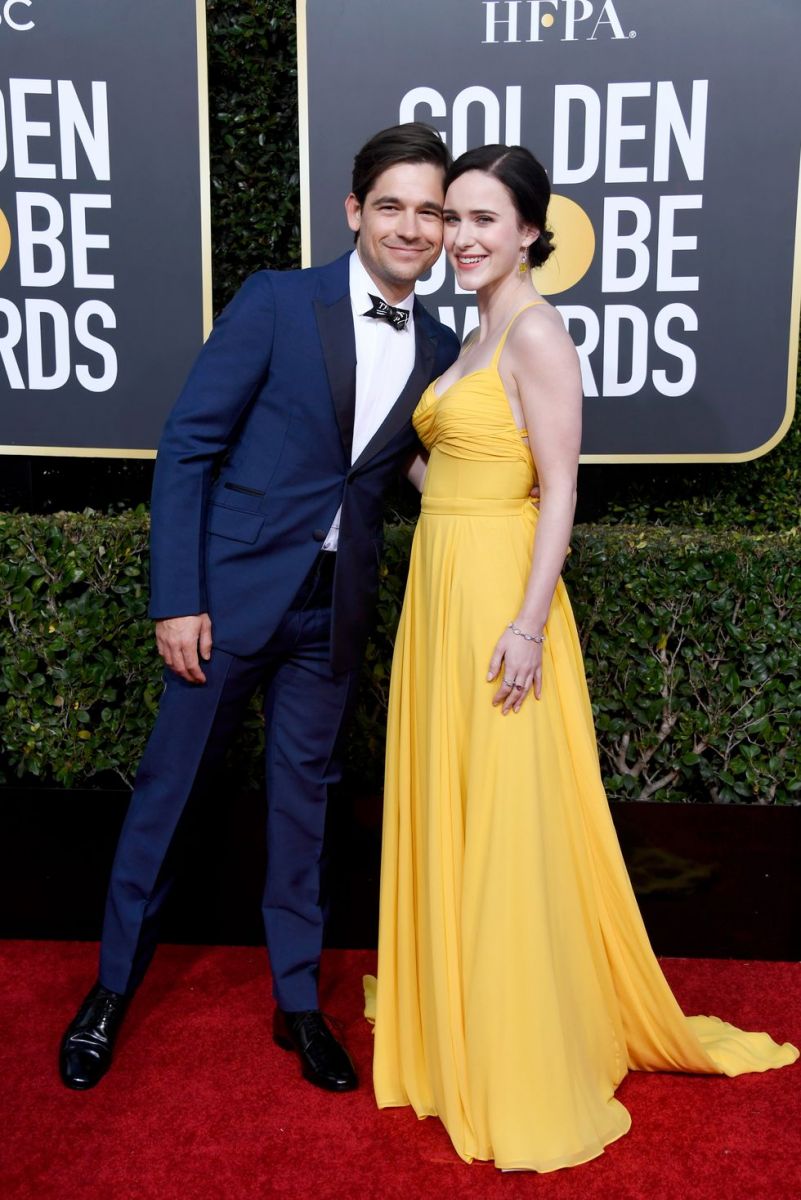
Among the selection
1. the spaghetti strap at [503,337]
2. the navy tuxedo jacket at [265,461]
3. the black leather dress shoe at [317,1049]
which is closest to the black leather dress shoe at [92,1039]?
the black leather dress shoe at [317,1049]

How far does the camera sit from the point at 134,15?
3326 mm

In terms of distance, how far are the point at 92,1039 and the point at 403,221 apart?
2.06 metres

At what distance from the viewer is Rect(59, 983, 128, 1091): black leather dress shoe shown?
2.41 m

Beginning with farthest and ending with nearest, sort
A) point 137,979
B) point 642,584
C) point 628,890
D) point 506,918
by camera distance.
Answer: point 642,584
point 137,979
point 628,890
point 506,918

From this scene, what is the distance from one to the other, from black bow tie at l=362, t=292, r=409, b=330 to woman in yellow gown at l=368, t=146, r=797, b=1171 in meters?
0.18

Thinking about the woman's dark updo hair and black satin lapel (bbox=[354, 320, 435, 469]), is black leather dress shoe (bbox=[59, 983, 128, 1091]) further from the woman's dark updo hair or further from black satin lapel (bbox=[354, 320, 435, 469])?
the woman's dark updo hair

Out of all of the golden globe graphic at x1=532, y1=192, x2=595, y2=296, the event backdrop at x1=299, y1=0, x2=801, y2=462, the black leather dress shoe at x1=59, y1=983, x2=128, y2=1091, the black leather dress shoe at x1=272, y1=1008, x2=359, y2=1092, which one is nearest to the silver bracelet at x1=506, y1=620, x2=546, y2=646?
the black leather dress shoe at x1=272, y1=1008, x2=359, y2=1092

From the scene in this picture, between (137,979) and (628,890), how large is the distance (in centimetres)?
123

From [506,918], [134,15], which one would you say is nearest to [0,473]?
[134,15]

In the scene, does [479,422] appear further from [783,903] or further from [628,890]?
[783,903]

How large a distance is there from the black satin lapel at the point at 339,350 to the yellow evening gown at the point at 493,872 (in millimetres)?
189

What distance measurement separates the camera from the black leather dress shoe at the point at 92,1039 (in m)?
2.41

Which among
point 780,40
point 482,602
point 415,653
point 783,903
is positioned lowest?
point 783,903

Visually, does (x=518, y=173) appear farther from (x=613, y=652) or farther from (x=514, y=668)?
(x=613, y=652)
